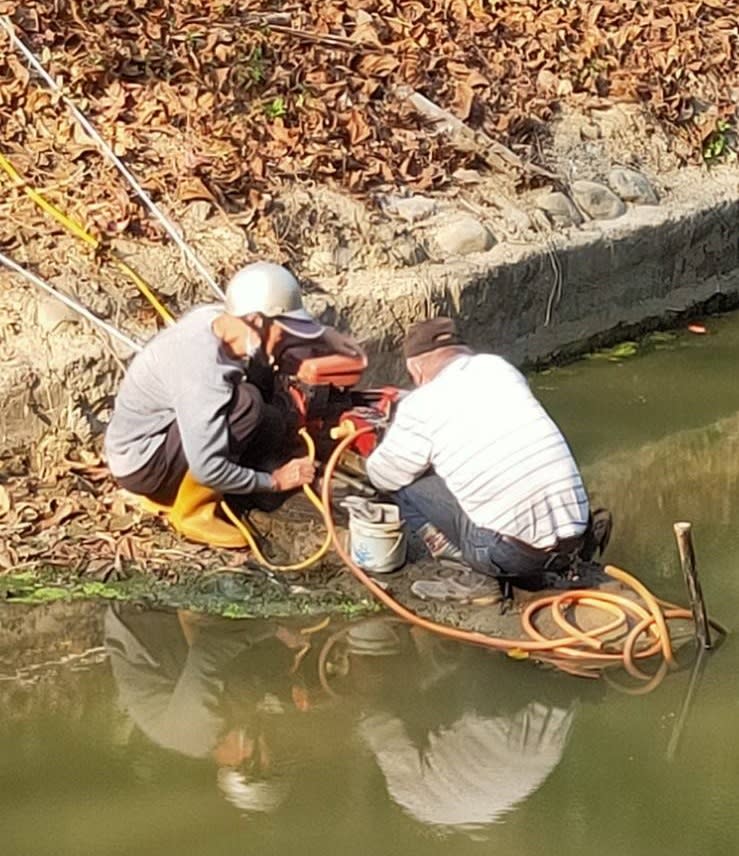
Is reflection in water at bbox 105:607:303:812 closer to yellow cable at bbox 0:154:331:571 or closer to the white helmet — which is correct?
yellow cable at bbox 0:154:331:571

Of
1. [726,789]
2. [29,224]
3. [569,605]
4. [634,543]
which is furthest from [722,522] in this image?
[29,224]

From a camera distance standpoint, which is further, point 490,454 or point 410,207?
point 410,207

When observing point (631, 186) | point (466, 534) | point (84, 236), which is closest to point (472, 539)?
point (466, 534)

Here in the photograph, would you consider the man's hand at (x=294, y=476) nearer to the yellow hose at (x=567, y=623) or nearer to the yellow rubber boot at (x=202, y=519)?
the yellow hose at (x=567, y=623)

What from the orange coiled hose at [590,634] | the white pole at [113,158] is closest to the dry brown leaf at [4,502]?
the orange coiled hose at [590,634]

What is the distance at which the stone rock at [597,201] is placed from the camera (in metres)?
10.5

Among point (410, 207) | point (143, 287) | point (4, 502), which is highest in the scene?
point (143, 287)

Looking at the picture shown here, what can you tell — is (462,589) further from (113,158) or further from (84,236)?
(113,158)

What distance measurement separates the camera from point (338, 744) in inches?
219

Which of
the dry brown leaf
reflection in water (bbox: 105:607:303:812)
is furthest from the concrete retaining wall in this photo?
reflection in water (bbox: 105:607:303:812)

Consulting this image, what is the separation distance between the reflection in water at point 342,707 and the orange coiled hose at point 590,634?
9cm

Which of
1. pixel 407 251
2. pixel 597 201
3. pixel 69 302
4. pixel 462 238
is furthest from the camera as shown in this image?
pixel 597 201

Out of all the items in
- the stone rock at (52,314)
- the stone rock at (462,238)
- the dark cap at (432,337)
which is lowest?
the stone rock at (462,238)

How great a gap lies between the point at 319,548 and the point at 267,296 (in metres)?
1.16
